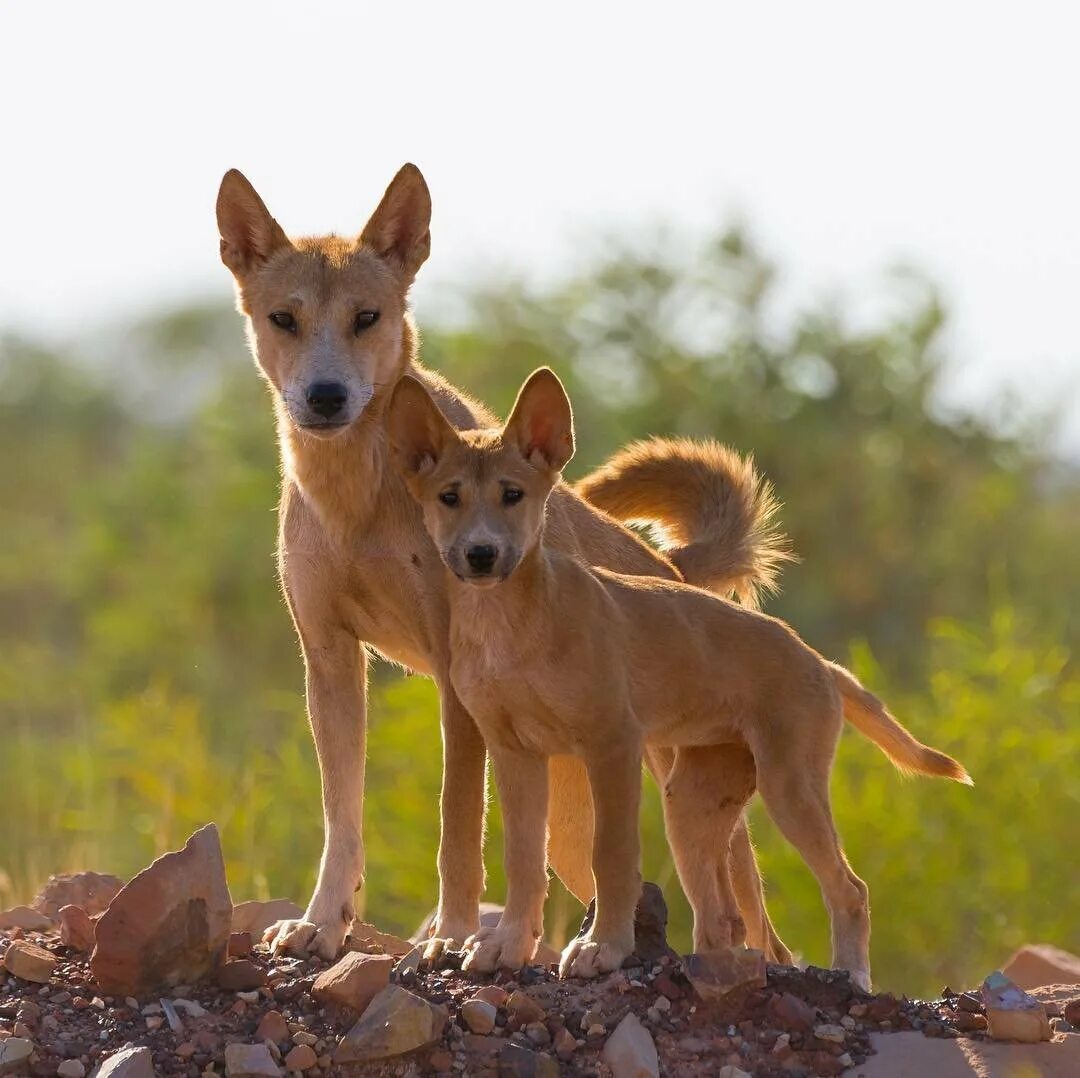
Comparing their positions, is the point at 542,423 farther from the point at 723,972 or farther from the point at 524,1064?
the point at 524,1064

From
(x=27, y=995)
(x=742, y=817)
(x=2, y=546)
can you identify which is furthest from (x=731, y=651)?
(x=2, y=546)

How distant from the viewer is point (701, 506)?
7484 millimetres

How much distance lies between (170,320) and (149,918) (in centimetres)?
3398

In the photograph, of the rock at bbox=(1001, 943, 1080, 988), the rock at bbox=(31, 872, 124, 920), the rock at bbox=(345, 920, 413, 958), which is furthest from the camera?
the rock at bbox=(1001, 943, 1080, 988)

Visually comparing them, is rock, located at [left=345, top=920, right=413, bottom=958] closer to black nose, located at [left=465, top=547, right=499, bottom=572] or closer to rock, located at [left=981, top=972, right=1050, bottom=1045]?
black nose, located at [left=465, top=547, right=499, bottom=572]

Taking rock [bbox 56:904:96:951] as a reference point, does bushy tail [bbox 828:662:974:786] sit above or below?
above

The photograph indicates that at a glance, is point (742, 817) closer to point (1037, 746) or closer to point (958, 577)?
point (1037, 746)

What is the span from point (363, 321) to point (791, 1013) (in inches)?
110

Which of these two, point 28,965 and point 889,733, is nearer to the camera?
point 28,965

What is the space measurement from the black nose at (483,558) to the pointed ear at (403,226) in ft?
5.90

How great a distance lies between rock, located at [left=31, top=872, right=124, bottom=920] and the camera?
6.72 meters

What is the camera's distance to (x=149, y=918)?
5363mm

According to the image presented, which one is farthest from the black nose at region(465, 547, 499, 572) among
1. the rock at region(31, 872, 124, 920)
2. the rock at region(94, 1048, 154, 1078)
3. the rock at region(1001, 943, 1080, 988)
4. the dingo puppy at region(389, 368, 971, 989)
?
the rock at region(1001, 943, 1080, 988)

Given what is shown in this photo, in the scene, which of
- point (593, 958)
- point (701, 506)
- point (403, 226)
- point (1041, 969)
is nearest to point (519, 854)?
point (593, 958)
